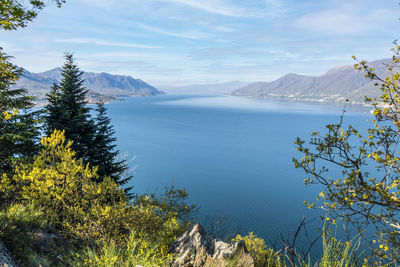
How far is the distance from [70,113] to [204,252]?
19051 millimetres

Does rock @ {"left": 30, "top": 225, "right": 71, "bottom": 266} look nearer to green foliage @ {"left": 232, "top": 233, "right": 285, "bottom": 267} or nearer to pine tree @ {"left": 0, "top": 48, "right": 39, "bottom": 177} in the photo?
green foliage @ {"left": 232, "top": 233, "right": 285, "bottom": 267}

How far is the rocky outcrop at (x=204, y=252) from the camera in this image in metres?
5.14

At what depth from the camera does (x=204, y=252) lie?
5754 millimetres

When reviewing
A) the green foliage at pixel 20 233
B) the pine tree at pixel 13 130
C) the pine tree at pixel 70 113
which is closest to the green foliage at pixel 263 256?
the green foliage at pixel 20 233

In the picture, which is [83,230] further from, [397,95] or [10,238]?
[397,95]

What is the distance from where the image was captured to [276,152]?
→ 2827 inches

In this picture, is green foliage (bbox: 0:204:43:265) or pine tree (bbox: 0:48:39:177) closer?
green foliage (bbox: 0:204:43:265)

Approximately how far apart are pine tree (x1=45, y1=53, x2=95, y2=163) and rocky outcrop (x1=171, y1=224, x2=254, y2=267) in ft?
53.8

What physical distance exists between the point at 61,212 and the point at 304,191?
46.5 metres

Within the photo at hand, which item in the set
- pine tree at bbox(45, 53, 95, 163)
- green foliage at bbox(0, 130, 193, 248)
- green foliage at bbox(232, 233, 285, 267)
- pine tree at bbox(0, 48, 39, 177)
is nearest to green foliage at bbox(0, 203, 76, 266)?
green foliage at bbox(0, 130, 193, 248)

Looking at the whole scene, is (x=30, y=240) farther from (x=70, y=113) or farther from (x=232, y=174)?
(x=232, y=174)

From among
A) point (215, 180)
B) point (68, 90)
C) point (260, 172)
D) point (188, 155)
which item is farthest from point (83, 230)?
point (188, 155)

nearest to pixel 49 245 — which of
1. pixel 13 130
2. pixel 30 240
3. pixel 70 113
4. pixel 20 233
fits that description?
pixel 30 240

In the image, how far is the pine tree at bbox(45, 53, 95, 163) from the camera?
64.8ft
